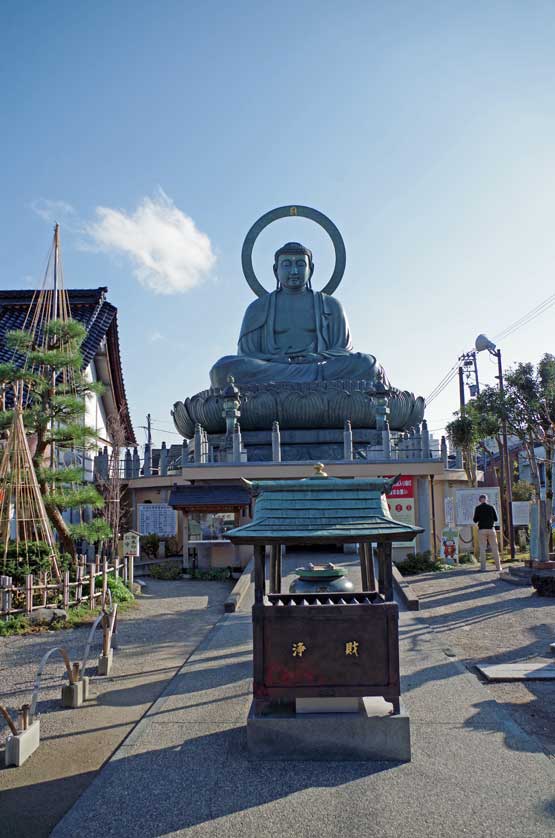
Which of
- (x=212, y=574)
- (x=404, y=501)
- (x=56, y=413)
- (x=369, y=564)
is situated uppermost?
(x=56, y=413)

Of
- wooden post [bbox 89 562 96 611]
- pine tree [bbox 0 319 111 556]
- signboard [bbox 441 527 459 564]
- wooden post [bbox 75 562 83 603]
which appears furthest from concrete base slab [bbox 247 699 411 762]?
signboard [bbox 441 527 459 564]

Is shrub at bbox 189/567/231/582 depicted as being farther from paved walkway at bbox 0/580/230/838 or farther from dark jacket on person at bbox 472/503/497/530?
dark jacket on person at bbox 472/503/497/530

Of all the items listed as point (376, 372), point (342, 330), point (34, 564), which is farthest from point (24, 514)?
point (342, 330)

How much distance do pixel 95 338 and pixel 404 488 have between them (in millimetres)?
8407

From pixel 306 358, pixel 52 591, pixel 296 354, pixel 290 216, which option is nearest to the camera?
pixel 52 591

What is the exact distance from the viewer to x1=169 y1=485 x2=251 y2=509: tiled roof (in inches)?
544

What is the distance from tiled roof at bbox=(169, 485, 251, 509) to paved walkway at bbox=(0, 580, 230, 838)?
3091 millimetres

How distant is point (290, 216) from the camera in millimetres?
22781

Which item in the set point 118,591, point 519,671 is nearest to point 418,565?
point 118,591

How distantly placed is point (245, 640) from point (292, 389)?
10.3 meters

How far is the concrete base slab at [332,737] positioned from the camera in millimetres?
4266

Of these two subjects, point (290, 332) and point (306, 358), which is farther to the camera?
point (290, 332)

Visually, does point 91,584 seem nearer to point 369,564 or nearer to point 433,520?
point 369,564

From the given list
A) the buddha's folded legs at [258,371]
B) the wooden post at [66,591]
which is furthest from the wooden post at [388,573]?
the buddha's folded legs at [258,371]
